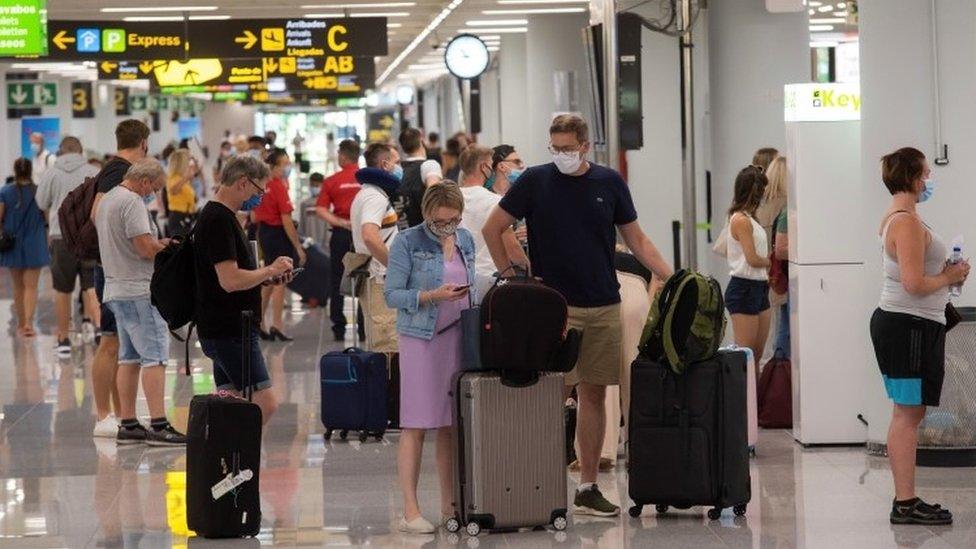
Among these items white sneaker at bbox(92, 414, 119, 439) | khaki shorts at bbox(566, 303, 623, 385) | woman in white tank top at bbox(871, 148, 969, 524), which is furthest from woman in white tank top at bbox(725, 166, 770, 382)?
white sneaker at bbox(92, 414, 119, 439)

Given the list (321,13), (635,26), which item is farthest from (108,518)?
(321,13)

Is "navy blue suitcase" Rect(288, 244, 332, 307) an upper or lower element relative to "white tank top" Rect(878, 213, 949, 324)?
lower

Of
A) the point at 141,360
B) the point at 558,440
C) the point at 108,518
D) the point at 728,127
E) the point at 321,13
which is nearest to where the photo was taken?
the point at 558,440

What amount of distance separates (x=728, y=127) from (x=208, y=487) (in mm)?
8079

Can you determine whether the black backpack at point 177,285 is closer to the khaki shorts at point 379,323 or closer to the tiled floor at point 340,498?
the tiled floor at point 340,498

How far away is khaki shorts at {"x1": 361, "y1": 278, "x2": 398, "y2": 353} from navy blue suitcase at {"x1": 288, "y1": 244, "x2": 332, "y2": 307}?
914 cm

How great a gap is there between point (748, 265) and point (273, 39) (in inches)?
392

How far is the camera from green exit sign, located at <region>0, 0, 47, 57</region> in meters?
15.7

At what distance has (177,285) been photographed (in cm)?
819

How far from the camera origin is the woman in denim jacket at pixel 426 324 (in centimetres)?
Result: 757

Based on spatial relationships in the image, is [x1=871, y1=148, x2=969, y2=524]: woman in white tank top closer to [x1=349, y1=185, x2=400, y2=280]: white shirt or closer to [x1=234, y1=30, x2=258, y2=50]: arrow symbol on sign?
[x1=349, y1=185, x2=400, y2=280]: white shirt

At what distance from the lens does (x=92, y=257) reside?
35.8ft

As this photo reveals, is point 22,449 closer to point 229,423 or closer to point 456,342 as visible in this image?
point 229,423

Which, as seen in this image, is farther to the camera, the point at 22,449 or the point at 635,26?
the point at 635,26
